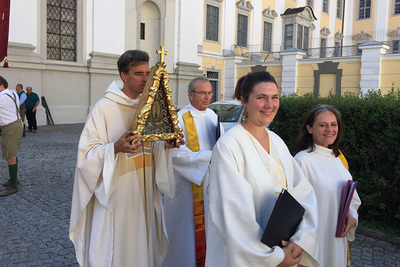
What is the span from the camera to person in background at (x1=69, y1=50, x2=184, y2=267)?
8.75 feet

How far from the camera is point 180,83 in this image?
2078 centimetres

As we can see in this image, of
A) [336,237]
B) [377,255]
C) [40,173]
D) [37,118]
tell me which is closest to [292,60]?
[37,118]

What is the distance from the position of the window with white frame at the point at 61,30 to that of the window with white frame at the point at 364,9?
25.7 metres

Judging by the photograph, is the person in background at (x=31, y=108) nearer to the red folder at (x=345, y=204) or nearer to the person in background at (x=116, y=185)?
the person in background at (x=116, y=185)

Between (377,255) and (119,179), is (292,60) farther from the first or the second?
(119,179)

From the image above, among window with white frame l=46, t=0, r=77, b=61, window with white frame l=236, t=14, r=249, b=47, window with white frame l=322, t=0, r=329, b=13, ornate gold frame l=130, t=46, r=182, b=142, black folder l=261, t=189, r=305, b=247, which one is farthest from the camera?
window with white frame l=322, t=0, r=329, b=13

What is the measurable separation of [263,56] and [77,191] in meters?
24.1

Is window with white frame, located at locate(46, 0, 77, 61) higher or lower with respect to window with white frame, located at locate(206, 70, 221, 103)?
higher

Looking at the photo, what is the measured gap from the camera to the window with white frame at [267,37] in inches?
1041

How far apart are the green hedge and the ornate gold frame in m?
3.11

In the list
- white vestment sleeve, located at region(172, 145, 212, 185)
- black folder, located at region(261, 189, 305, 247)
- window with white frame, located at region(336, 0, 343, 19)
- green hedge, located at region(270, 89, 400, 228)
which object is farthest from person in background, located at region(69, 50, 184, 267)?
window with white frame, located at region(336, 0, 343, 19)

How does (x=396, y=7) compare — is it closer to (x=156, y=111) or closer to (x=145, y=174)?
(x=145, y=174)

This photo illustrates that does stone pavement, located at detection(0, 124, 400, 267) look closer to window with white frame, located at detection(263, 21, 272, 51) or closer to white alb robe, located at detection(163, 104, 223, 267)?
white alb robe, located at detection(163, 104, 223, 267)

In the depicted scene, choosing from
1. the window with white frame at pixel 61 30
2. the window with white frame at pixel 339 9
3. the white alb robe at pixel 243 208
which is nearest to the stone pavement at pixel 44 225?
the white alb robe at pixel 243 208
